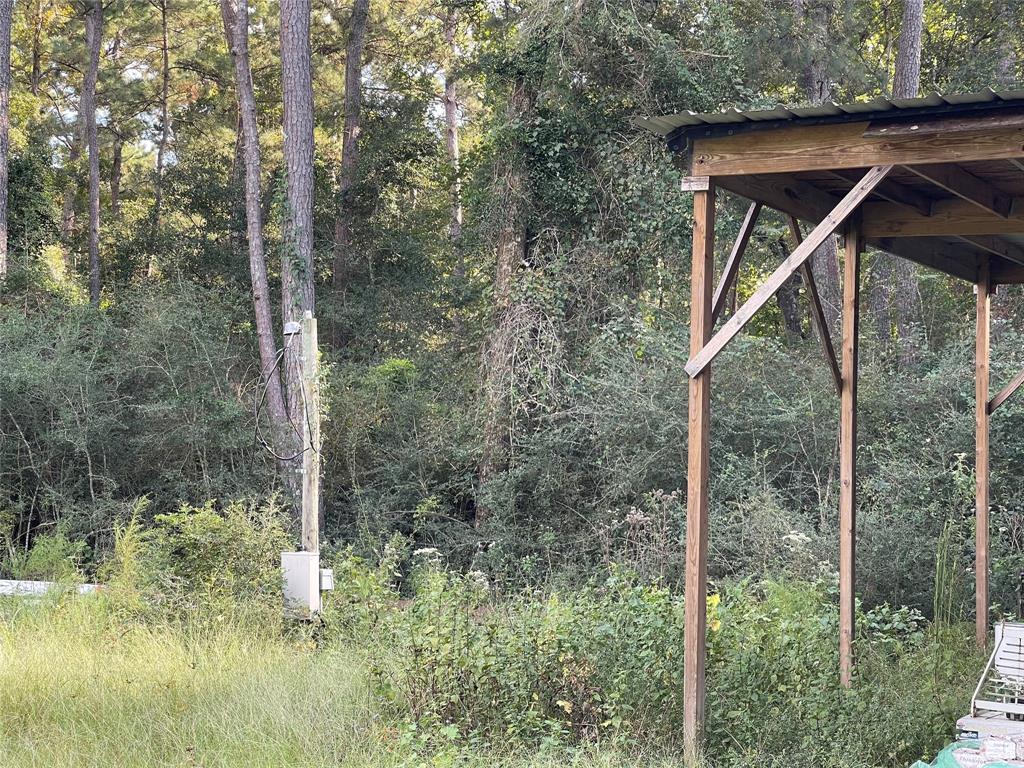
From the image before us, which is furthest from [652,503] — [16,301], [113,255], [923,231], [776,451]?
[113,255]

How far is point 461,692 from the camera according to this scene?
536cm

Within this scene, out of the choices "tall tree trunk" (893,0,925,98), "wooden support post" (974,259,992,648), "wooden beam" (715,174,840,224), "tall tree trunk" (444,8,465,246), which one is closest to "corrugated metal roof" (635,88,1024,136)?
"wooden beam" (715,174,840,224)

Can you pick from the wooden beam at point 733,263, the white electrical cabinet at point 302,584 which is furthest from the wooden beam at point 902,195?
the white electrical cabinet at point 302,584

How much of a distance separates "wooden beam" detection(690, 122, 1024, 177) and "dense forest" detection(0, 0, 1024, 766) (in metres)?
2.55

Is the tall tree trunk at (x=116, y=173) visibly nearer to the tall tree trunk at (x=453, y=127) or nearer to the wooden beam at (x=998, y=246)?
the tall tree trunk at (x=453, y=127)

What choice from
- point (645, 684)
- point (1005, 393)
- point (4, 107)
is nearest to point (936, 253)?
point (1005, 393)

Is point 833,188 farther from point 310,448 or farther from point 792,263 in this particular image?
point 310,448

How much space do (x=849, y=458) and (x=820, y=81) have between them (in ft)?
30.7

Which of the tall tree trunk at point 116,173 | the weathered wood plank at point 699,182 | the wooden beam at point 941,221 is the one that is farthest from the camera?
the tall tree trunk at point 116,173

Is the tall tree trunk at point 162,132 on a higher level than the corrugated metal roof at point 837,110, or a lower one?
higher

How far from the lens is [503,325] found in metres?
12.1

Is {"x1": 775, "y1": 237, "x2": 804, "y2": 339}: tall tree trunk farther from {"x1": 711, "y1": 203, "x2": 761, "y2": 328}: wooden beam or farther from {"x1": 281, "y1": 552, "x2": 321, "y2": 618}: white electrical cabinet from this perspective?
{"x1": 711, "y1": 203, "x2": 761, "y2": 328}: wooden beam

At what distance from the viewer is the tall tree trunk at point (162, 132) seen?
16562 millimetres

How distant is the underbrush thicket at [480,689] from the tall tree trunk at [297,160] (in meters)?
6.13
